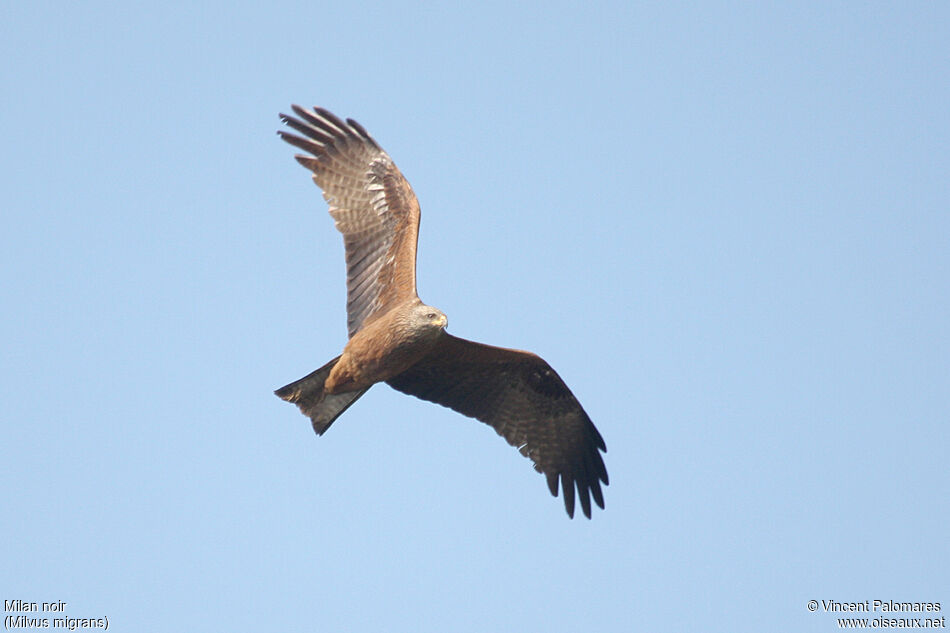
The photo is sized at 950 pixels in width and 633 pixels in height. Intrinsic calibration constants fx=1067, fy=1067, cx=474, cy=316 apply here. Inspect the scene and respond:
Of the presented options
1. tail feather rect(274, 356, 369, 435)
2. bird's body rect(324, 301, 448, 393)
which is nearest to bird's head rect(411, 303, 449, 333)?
bird's body rect(324, 301, 448, 393)

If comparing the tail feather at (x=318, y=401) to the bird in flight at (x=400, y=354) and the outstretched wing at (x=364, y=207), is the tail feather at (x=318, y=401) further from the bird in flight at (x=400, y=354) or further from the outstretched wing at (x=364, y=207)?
the outstretched wing at (x=364, y=207)

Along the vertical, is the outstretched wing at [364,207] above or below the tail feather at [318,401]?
above

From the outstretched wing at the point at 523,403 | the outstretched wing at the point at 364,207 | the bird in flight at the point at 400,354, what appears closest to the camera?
the bird in flight at the point at 400,354

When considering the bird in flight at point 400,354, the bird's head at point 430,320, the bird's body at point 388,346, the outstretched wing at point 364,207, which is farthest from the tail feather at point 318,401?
the bird's head at point 430,320

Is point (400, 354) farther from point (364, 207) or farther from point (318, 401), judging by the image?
point (364, 207)

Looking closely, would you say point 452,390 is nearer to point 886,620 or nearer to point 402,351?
point 402,351

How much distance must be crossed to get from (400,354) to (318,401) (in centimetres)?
113

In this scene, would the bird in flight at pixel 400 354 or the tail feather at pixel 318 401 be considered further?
the tail feather at pixel 318 401

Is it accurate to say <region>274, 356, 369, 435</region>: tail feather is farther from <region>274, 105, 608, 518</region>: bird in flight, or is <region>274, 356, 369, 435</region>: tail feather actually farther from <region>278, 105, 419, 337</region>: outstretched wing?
<region>278, 105, 419, 337</region>: outstretched wing

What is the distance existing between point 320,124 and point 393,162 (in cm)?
86

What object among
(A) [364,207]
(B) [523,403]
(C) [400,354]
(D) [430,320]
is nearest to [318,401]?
(C) [400,354]

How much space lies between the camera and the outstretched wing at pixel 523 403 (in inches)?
396

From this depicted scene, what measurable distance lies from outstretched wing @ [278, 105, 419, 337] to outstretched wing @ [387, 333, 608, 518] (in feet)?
2.43

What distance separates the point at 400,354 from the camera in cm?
917
